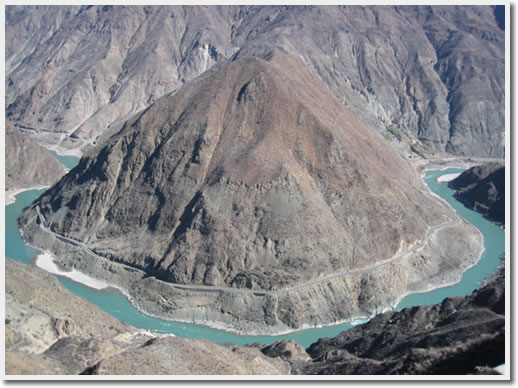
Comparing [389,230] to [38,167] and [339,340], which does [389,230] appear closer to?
[339,340]

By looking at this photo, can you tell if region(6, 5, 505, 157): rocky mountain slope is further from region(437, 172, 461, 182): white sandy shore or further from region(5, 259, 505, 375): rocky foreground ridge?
region(5, 259, 505, 375): rocky foreground ridge

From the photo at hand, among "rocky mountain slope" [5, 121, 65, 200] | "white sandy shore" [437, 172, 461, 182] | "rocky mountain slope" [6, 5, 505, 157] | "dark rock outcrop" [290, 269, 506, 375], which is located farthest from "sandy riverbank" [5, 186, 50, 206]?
"white sandy shore" [437, 172, 461, 182]

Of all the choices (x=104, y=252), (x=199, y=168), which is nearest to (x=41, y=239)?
(x=104, y=252)

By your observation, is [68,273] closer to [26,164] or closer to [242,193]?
[242,193]

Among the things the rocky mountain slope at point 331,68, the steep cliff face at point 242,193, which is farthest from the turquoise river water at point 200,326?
the rocky mountain slope at point 331,68

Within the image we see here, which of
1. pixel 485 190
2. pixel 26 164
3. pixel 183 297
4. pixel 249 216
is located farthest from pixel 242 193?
pixel 26 164

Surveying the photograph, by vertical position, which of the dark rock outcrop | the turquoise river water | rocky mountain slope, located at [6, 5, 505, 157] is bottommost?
the turquoise river water

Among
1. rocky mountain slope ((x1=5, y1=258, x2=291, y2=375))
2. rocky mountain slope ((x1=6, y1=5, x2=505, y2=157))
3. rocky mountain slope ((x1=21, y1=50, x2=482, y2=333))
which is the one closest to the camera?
rocky mountain slope ((x1=5, y1=258, x2=291, y2=375))
